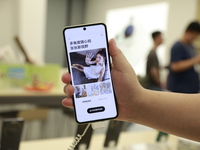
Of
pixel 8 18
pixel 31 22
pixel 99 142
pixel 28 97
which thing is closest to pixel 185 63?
pixel 28 97

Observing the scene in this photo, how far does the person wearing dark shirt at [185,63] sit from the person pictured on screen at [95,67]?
1.93 m

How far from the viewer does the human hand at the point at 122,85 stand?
22.9 inches

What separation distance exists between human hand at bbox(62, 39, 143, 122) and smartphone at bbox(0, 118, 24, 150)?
196mm

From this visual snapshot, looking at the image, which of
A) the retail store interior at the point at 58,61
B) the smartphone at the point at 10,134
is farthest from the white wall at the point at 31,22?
the smartphone at the point at 10,134

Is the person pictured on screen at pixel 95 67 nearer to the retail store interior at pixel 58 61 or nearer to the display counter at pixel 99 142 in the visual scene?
the retail store interior at pixel 58 61

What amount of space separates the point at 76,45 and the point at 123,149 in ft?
1.56

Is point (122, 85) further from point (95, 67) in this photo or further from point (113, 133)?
point (113, 133)

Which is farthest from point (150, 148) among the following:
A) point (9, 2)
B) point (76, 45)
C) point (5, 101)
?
point (9, 2)

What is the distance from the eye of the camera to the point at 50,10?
24.2 ft

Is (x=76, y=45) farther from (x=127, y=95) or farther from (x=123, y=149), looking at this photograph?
(x=123, y=149)

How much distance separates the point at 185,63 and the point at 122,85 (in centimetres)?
191

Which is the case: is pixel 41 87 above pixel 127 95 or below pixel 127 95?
below

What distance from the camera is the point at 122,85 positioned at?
0.59 m

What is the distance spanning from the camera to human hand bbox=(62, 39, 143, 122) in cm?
58
